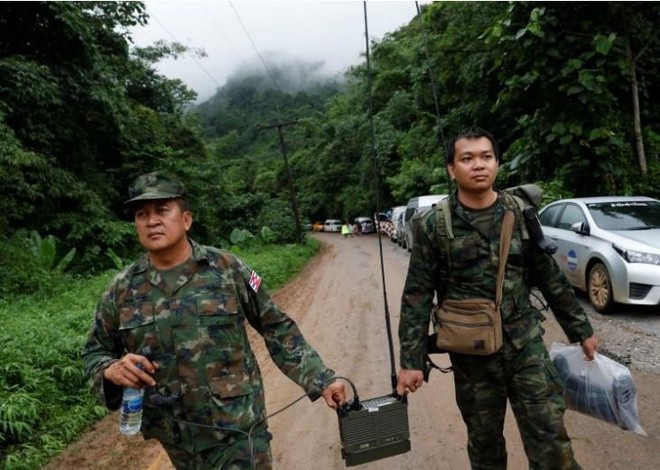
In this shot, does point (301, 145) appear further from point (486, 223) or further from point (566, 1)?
point (486, 223)

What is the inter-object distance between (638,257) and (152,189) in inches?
235

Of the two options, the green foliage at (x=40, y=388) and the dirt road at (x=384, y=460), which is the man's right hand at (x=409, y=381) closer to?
the dirt road at (x=384, y=460)

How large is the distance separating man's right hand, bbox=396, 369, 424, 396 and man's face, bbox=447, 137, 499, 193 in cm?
94

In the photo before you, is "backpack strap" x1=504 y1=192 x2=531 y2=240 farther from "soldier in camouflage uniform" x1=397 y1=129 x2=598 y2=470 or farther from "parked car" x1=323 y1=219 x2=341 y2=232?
"parked car" x1=323 y1=219 x2=341 y2=232

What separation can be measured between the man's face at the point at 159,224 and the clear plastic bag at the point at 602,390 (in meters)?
2.14

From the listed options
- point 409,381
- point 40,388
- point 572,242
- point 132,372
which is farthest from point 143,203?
A: point 572,242

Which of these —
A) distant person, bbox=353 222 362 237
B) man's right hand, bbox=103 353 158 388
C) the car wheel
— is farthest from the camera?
distant person, bbox=353 222 362 237

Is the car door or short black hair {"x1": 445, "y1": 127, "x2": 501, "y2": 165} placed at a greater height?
short black hair {"x1": 445, "y1": 127, "x2": 501, "y2": 165}

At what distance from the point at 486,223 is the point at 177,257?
1464 mm

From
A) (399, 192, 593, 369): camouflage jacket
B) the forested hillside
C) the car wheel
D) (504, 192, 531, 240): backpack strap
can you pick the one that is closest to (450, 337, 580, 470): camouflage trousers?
(399, 192, 593, 369): camouflage jacket

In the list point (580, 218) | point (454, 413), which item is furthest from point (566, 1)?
point (454, 413)

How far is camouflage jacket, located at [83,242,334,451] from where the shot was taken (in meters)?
2.05

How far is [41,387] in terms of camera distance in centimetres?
463

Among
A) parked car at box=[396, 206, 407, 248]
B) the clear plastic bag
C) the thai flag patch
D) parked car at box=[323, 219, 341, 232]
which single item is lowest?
parked car at box=[323, 219, 341, 232]
